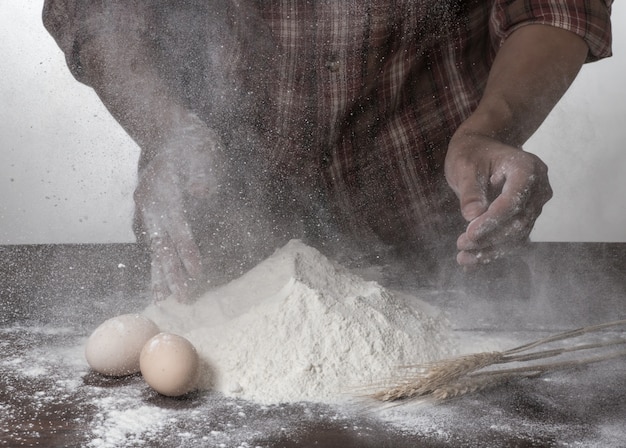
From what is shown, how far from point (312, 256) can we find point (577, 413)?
413 mm

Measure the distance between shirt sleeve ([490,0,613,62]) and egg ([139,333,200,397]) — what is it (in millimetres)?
821

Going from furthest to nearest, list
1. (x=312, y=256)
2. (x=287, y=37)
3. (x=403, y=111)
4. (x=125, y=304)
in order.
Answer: (x=403, y=111) < (x=287, y=37) < (x=125, y=304) < (x=312, y=256)

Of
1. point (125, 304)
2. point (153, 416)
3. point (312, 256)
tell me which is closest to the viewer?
point (153, 416)

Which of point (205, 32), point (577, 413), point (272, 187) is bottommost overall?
point (577, 413)

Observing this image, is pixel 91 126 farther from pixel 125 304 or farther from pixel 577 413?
pixel 577 413

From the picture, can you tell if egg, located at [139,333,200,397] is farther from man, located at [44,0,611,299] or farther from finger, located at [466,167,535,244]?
finger, located at [466,167,535,244]

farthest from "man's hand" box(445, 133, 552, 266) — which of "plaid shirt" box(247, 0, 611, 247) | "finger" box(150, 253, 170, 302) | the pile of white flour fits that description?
"finger" box(150, 253, 170, 302)

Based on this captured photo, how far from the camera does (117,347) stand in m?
0.91

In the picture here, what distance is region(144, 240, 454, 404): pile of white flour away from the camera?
882mm

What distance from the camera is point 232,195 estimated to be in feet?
4.13

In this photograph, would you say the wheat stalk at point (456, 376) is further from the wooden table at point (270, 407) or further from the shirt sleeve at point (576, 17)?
the shirt sleeve at point (576, 17)

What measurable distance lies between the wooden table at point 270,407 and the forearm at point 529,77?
0.28 meters

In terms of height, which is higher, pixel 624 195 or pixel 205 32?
pixel 205 32

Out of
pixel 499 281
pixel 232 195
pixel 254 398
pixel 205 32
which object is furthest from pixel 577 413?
pixel 205 32
